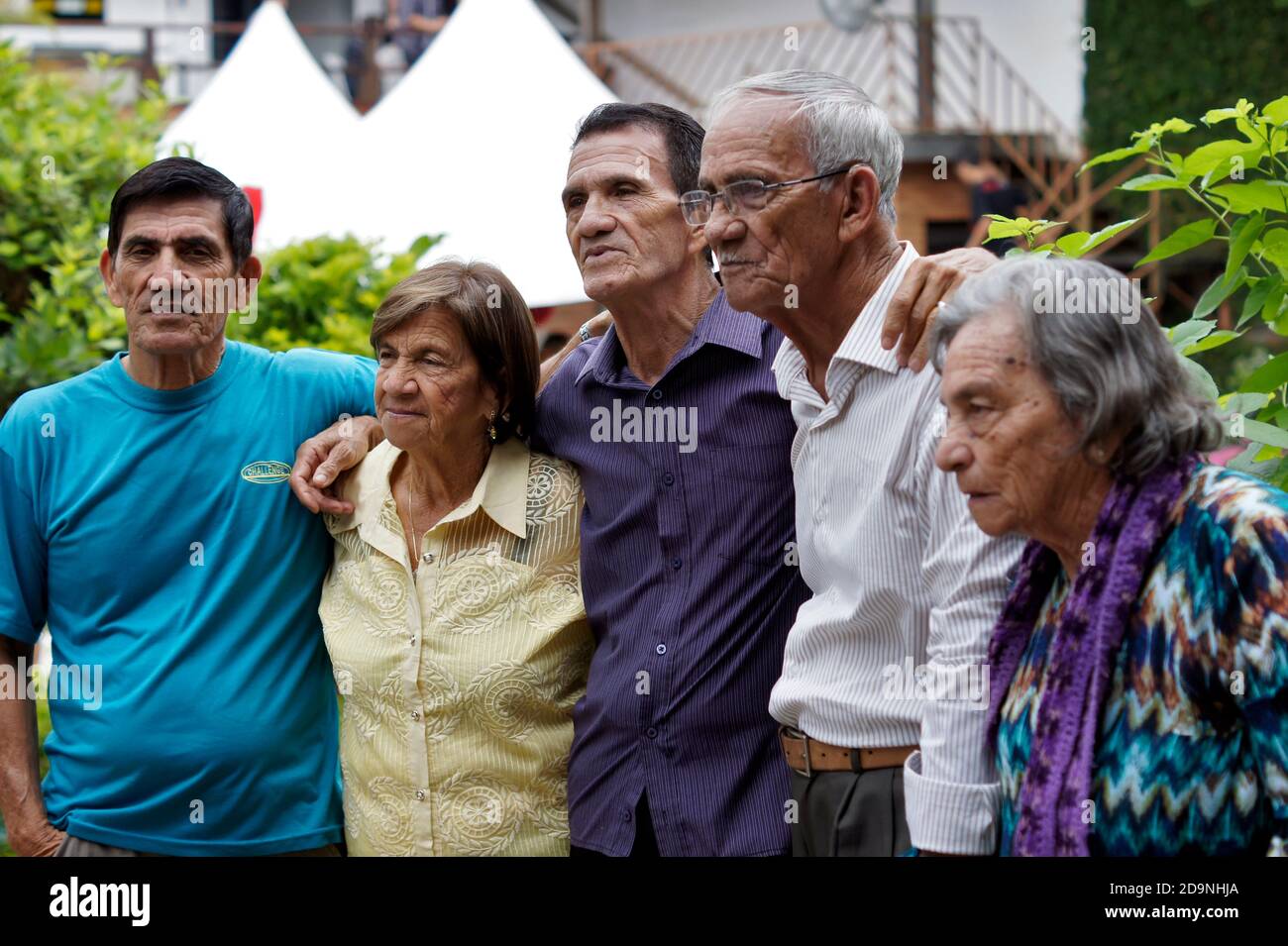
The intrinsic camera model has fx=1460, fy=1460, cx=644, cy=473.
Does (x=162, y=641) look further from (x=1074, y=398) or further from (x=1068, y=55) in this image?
(x=1068, y=55)

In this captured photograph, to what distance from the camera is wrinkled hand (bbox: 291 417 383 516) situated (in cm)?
321

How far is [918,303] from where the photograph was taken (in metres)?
2.56

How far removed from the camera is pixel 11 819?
3209mm

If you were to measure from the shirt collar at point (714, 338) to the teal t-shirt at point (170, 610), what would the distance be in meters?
0.74

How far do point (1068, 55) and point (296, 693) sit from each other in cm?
1614

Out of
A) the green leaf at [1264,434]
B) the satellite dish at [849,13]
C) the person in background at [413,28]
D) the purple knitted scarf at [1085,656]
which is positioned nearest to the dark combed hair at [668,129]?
the green leaf at [1264,434]

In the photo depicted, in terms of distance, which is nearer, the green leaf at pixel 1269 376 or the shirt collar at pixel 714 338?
the green leaf at pixel 1269 376

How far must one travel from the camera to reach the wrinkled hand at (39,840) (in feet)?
10.4

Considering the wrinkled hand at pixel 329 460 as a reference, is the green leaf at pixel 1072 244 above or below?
above

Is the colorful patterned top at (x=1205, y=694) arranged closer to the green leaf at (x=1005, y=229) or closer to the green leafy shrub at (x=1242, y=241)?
the green leafy shrub at (x=1242, y=241)

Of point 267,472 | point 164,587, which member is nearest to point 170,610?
point 164,587

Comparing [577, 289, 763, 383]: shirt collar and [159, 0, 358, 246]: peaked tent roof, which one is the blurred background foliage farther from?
[577, 289, 763, 383]: shirt collar
